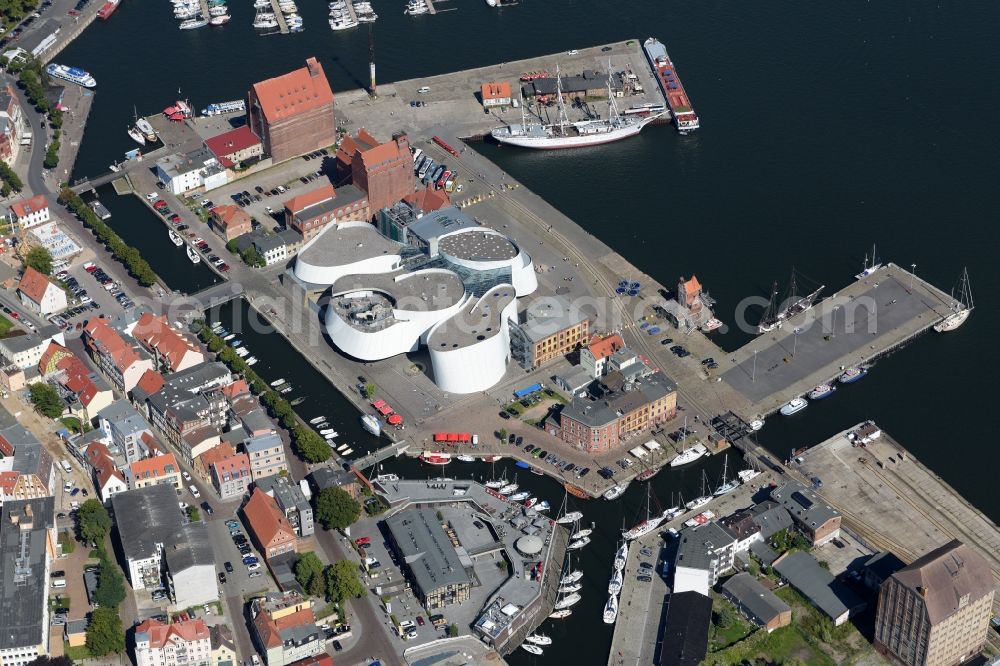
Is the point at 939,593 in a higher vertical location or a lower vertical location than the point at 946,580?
lower

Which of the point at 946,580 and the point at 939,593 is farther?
the point at 946,580

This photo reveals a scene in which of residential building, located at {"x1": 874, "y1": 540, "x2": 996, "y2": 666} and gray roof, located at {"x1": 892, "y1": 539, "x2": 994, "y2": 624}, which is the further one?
residential building, located at {"x1": 874, "y1": 540, "x2": 996, "y2": 666}

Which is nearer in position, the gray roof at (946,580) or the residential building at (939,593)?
the gray roof at (946,580)
